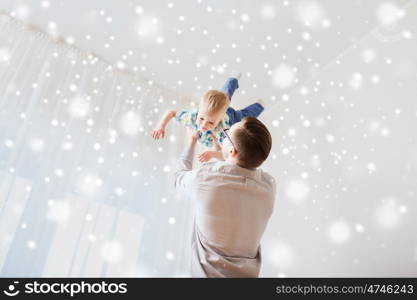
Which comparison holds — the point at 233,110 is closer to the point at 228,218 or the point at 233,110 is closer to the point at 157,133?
the point at 157,133

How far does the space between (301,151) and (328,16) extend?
0.75 metres

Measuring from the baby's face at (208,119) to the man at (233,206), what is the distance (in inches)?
8.9

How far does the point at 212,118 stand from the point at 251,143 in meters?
0.31

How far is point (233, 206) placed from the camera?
1.07 metres

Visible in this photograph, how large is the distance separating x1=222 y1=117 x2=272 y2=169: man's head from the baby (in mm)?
158

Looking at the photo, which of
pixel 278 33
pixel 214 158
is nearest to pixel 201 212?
pixel 214 158

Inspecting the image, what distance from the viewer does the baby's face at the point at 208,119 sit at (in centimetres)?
135

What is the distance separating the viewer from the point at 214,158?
1.36 m

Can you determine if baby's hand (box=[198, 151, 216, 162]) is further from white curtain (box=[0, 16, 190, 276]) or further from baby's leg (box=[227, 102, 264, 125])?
white curtain (box=[0, 16, 190, 276])

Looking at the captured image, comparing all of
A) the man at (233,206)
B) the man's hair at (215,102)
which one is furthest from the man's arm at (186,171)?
the man's hair at (215,102)

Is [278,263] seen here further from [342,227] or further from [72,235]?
[72,235]

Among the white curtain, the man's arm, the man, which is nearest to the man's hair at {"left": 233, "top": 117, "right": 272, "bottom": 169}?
the man

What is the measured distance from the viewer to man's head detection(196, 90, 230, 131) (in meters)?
1.33

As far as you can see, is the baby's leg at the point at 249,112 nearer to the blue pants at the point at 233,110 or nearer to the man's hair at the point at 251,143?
the blue pants at the point at 233,110
